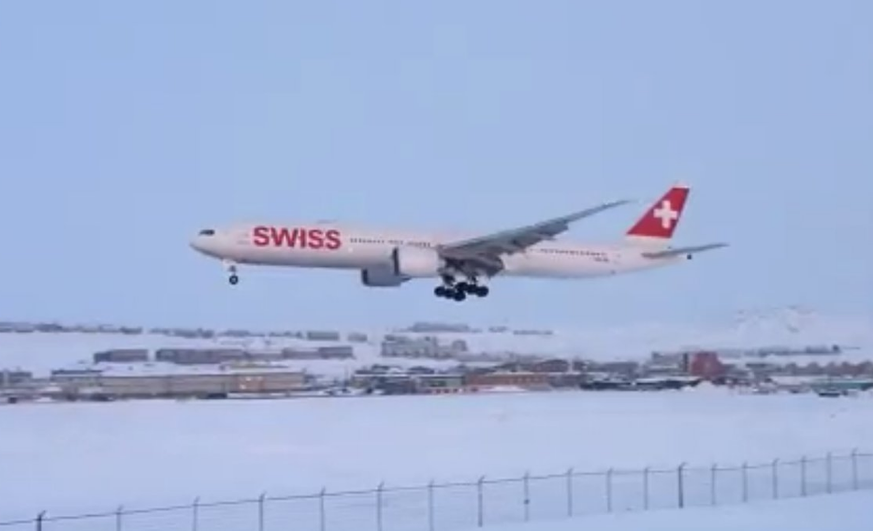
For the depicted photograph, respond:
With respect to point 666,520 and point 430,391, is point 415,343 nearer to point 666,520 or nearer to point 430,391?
point 430,391

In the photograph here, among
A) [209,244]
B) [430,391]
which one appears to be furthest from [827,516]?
[430,391]

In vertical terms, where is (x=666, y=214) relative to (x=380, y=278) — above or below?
above

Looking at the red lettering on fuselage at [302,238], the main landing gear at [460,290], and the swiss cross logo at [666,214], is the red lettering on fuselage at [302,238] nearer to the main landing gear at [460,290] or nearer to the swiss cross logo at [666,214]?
the main landing gear at [460,290]

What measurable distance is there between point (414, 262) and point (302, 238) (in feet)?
7.44

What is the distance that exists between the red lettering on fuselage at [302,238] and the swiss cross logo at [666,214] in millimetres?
9735

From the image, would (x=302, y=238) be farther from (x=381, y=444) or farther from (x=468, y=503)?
(x=381, y=444)

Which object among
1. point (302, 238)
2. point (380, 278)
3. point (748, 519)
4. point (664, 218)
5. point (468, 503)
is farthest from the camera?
point (664, 218)

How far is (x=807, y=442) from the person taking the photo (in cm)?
4191

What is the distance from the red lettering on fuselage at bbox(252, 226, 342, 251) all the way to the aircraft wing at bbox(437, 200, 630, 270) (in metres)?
2.40

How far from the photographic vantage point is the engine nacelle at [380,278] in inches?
1157

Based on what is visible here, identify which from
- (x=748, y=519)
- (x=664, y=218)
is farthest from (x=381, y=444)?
(x=748, y=519)

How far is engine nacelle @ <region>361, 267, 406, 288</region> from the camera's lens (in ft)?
96.4

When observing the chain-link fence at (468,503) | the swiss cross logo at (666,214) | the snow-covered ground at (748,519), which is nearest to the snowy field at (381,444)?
the chain-link fence at (468,503)

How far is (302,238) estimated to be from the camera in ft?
96.8
